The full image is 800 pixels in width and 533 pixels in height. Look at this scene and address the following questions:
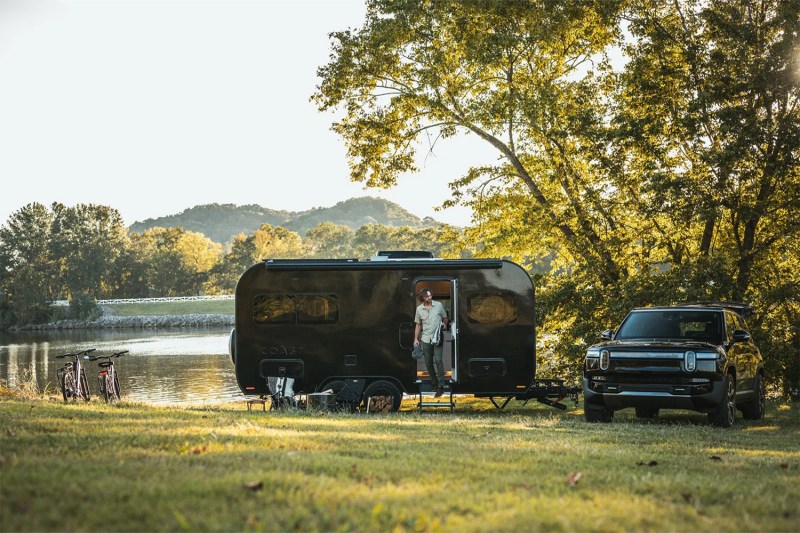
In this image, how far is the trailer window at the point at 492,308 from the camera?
1597cm

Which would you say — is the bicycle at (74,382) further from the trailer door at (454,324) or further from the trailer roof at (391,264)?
the trailer door at (454,324)

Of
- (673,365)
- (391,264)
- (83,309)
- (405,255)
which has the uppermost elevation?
(405,255)

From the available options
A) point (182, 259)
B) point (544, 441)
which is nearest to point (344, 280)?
point (544, 441)

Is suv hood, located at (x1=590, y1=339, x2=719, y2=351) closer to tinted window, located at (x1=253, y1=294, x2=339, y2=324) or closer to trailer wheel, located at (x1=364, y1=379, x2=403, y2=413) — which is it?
trailer wheel, located at (x1=364, y1=379, x2=403, y2=413)

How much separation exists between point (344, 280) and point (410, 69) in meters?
10.3

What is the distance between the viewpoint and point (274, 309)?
624 inches

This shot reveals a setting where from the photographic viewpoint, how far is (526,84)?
23.9 meters

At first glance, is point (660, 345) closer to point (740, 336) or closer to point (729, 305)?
point (740, 336)

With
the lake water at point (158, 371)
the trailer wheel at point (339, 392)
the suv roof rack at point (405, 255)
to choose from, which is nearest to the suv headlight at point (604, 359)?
the suv roof rack at point (405, 255)

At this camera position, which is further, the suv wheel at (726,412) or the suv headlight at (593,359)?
the suv headlight at (593,359)

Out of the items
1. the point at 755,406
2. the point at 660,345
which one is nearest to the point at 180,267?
the point at 755,406

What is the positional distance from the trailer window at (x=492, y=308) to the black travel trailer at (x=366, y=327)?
0.02 metres

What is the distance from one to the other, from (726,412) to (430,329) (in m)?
5.04

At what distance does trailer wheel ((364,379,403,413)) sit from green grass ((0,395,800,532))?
18.5 feet
